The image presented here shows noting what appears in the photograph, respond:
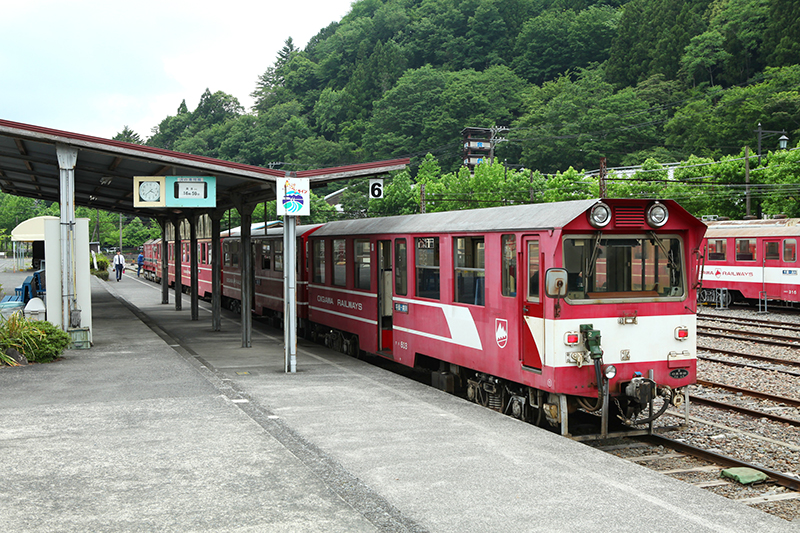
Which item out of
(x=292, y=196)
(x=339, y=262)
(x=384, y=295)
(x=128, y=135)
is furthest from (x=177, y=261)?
(x=128, y=135)

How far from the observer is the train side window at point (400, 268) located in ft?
38.0

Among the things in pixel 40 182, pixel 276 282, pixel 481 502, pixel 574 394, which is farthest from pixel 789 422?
pixel 40 182

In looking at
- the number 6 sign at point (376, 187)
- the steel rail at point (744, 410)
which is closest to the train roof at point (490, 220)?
the number 6 sign at point (376, 187)

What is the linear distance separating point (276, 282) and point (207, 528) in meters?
14.3

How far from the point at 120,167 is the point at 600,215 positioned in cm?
1083

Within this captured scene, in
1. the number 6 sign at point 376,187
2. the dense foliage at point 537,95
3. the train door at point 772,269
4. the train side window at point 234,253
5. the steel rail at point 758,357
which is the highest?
the dense foliage at point 537,95

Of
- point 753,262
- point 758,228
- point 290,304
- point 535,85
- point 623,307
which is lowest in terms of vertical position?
point 290,304

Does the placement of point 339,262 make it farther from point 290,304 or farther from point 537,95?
point 537,95

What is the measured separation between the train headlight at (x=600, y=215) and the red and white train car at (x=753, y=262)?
17.1 metres

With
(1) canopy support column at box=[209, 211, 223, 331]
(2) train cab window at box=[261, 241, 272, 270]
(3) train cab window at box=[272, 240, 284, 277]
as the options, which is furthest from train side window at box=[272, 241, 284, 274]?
(1) canopy support column at box=[209, 211, 223, 331]

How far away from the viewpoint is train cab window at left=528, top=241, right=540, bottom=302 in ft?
27.0

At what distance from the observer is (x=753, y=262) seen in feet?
78.1

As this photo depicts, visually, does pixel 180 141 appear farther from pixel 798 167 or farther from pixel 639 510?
pixel 639 510

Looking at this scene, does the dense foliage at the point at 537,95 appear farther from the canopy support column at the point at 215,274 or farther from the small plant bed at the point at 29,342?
the small plant bed at the point at 29,342
